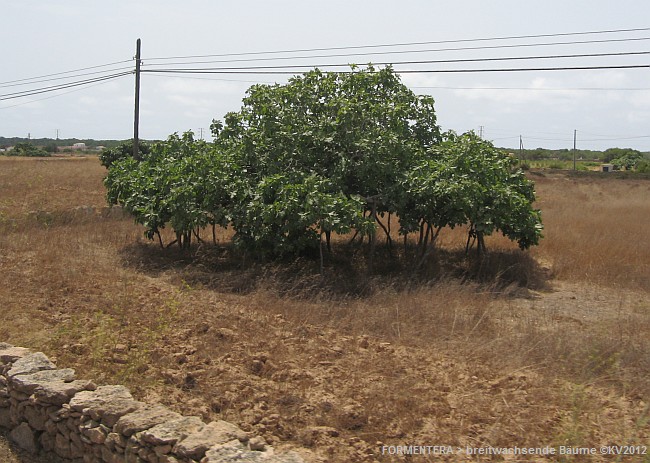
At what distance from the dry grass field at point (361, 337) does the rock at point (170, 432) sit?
60 cm

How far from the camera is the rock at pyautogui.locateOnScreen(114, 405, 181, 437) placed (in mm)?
5027

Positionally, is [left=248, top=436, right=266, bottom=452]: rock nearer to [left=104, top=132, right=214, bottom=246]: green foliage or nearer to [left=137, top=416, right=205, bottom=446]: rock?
[left=137, top=416, right=205, bottom=446]: rock

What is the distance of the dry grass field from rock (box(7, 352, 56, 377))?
15.6 inches

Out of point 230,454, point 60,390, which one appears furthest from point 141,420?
point 60,390

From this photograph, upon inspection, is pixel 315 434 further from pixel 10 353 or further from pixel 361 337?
pixel 10 353

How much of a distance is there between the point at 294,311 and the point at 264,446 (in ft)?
13.4

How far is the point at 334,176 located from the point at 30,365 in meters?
6.36

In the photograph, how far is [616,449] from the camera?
4.84 metres

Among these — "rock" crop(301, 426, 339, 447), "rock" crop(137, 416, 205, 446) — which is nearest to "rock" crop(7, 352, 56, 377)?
"rock" crop(137, 416, 205, 446)

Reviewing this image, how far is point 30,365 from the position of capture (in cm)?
632

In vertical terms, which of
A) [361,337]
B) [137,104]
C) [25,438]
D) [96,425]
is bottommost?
[25,438]

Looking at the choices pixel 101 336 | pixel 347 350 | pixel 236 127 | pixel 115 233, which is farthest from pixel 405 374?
pixel 115 233

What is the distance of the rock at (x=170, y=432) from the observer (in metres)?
4.79

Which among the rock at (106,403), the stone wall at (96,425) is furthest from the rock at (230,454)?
the rock at (106,403)
